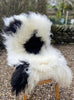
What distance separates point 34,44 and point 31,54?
13cm

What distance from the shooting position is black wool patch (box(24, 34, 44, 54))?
1628 mm

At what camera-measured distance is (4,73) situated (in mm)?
2535

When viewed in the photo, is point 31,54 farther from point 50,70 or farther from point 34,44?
point 50,70

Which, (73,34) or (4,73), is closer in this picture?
(4,73)

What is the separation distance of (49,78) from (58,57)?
29 centimetres

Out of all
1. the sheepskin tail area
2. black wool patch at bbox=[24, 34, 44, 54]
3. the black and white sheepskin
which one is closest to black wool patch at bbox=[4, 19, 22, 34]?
the black and white sheepskin

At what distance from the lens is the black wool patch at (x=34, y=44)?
1.63 metres

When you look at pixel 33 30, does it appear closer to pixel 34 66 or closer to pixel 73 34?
pixel 34 66

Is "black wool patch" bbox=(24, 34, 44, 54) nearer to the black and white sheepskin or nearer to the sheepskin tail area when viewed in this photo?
the black and white sheepskin

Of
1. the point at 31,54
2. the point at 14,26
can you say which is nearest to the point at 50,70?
the point at 31,54

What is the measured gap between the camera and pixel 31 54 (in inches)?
63.9

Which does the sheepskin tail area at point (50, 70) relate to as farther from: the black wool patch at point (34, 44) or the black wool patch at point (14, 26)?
the black wool patch at point (14, 26)

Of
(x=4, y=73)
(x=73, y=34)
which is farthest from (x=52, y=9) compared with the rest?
(x=4, y=73)

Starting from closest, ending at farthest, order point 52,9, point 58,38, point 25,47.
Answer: point 25,47, point 58,38, point 52,9
